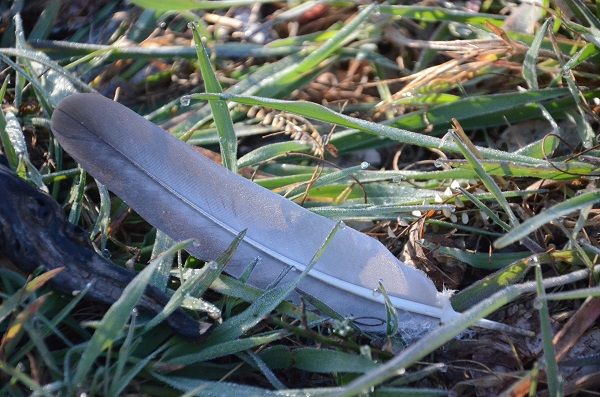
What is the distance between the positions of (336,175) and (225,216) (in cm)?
25

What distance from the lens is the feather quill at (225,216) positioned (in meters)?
1.28

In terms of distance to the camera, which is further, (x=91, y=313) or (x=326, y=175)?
(x=326, y=175)

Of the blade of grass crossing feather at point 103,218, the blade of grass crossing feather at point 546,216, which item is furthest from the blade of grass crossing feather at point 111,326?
the blade of grass crossing feather at point 546,216

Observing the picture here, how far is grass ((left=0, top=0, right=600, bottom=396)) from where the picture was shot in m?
1.15

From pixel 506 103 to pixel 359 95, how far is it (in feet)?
1.13

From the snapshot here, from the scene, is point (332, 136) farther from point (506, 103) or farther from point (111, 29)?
point (111, 29)

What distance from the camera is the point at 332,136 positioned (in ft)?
5.37

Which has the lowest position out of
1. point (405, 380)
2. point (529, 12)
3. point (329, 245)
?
point (405, 380)

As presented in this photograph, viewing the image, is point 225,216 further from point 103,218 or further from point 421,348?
point 421,348

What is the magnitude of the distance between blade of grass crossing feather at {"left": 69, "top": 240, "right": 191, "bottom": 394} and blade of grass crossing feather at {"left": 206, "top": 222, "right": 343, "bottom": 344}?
0.16m

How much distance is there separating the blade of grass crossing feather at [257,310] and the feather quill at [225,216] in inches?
2.7

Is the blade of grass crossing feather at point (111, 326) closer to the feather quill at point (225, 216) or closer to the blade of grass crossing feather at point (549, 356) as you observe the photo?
the feather quill at point (225, 216)

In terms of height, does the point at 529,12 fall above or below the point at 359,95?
above

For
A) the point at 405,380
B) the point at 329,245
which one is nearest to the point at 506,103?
the point at 329,245
